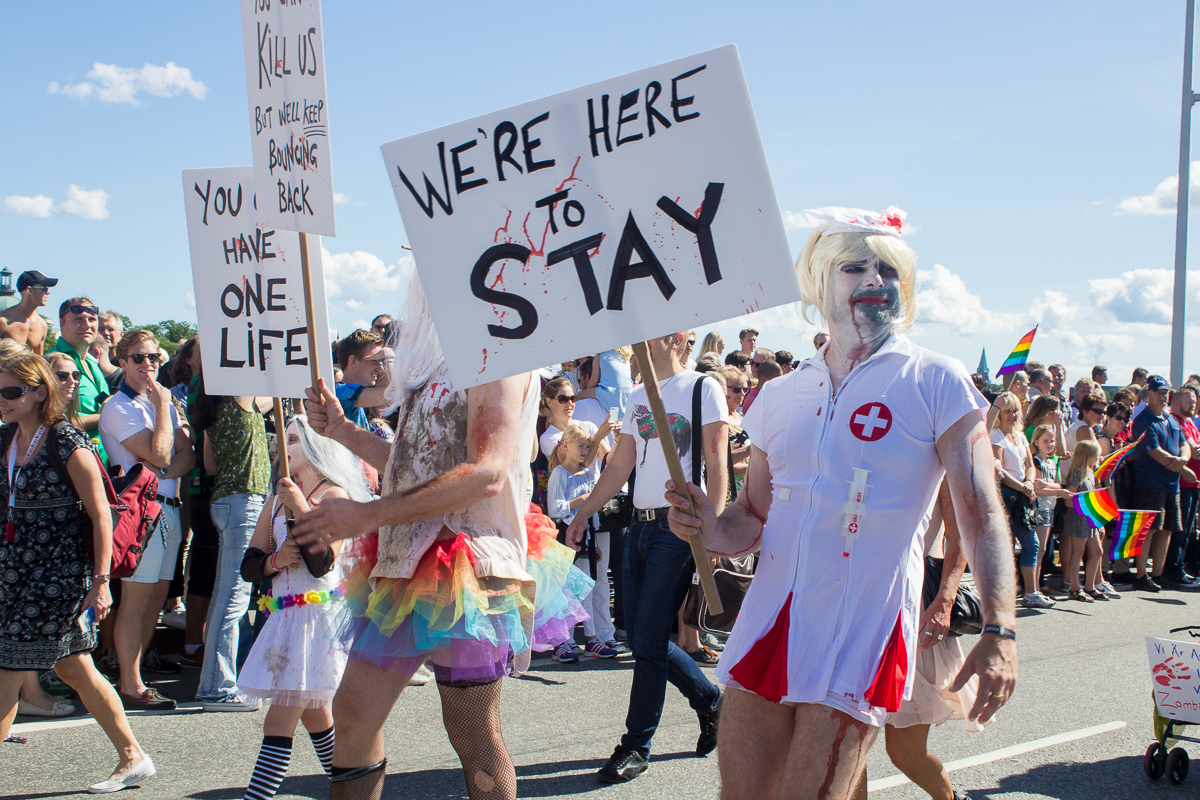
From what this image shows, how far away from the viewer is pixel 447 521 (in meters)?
2.73

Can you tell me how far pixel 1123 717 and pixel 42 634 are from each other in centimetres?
548

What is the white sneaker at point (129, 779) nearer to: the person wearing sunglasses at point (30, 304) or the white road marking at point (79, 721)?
the white road marking at point (79, 721)

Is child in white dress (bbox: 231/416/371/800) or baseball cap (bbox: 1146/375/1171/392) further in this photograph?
baseball cap (bbox: 1146/375/1171/392)

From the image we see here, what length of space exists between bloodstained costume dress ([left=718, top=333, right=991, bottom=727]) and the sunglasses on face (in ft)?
11.0

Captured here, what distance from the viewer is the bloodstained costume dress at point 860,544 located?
2248 mm

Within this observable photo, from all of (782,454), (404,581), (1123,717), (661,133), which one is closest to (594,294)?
(661,133)

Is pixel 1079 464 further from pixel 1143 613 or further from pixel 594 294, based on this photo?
pixel 594 294

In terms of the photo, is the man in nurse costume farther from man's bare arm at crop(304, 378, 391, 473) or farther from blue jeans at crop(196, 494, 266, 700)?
blue jeans at crop(196, 494, 266, 700)

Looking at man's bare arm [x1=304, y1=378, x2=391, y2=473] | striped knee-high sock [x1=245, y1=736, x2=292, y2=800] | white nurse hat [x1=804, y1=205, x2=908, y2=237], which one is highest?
white nurse hat [x1=804, y1=205, x2=908, y2=237]

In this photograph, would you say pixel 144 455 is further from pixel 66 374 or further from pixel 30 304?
pixel 30 304

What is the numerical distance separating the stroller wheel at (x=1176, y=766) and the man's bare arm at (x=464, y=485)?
3.70 metres

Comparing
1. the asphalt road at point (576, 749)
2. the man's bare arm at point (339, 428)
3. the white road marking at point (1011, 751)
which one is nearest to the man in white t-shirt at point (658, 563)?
the asphalt road at point (576, 749)

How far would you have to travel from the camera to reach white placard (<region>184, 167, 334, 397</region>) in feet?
10.8

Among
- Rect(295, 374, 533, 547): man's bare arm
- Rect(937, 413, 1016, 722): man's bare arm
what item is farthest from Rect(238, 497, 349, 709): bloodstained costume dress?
Rect(937, 413, 1016, 722): man's bare arm
